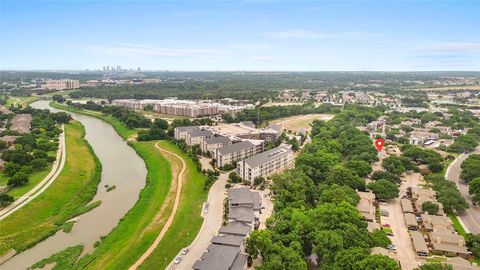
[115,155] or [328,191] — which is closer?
[328,191]

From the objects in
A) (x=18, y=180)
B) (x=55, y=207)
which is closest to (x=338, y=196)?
(x=55, y=207)

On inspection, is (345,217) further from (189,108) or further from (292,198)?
(189,108)

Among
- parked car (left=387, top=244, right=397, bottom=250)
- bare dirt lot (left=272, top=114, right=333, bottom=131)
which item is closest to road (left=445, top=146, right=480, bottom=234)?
parked car (left=387, top=244, right=397, bottom=250)

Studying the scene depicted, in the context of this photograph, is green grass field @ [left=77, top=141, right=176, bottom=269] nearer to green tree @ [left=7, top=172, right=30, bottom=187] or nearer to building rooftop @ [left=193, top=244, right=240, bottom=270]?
building rooftop @ [left=193, top=244, right=240, bottom=270]

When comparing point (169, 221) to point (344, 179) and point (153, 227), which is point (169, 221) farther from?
point (344, 179)

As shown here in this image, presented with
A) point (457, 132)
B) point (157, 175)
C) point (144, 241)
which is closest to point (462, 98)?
point (457, 132)
